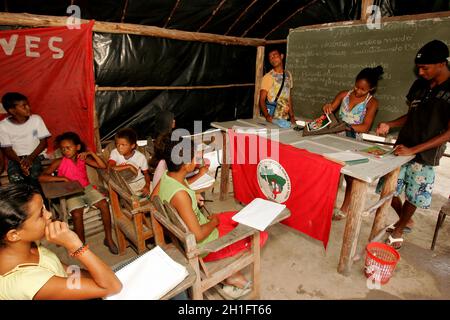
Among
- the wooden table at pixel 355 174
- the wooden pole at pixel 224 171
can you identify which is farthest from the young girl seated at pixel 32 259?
the wooden pole at pixel 224 171

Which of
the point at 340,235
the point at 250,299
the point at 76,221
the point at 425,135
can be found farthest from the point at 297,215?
the point at 76,221

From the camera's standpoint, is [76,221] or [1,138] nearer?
[76,221]

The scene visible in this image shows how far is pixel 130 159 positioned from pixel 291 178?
195 cm

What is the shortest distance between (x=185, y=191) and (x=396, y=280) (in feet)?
7.80

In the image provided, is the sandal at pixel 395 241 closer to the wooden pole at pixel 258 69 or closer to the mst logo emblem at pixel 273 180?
the mst logo emblem at pixel 273 180

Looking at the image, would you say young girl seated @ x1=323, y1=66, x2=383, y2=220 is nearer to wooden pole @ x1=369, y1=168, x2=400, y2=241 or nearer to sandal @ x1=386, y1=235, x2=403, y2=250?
wooden pole @ x1=369, y1=168, x2=400, y2=241

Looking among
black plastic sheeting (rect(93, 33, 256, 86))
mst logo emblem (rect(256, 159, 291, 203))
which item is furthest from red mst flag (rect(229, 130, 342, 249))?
black plastic sheeting (rect(93, 33, 256, 86))

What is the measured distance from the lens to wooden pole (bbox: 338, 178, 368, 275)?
2355 millimetres

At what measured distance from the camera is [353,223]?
2488 millimetres

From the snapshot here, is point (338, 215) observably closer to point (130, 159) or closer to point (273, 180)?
point (273, 180)

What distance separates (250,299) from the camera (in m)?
2.34

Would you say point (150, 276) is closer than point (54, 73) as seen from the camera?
Yes

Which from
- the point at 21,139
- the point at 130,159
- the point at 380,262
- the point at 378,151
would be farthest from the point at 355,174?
the point at 21,139
